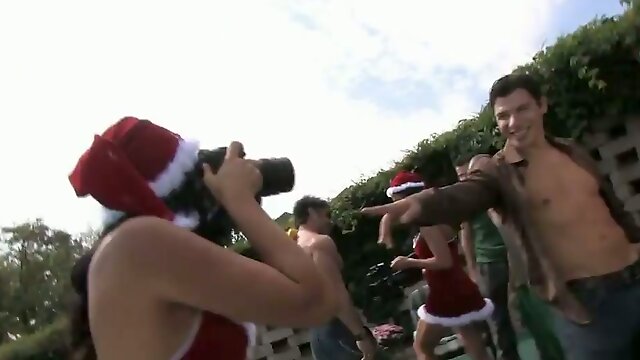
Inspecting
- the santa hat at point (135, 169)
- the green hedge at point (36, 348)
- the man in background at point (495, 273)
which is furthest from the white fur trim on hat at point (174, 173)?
the green hedge at point (36, 348)

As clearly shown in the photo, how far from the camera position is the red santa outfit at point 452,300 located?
526 cm

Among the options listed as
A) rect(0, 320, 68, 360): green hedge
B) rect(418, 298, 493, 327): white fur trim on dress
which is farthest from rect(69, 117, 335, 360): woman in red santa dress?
rect(0, 320, 68, 360): green hedge

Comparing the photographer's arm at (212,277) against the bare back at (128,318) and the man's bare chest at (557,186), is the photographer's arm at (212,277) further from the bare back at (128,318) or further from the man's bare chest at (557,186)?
the man's bare chest at (557,186)

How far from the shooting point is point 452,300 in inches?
209

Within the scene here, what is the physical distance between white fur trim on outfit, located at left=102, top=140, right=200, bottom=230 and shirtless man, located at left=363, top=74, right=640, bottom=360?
900 mm

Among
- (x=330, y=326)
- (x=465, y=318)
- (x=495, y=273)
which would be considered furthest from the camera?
(x=330, y=326)

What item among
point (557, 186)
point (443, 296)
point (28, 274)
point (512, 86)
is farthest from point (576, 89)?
point (28, 274)

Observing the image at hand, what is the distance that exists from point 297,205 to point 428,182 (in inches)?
109

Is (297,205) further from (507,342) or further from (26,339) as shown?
(26,339)

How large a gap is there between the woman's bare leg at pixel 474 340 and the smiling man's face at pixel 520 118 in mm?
2566

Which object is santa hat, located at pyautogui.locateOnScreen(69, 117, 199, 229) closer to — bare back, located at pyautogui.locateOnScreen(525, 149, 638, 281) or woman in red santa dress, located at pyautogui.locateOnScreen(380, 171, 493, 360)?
bare back, located at pyautogui.locateOnScreen(525, 149, 638, 281)

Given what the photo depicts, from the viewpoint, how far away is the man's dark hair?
3.02m

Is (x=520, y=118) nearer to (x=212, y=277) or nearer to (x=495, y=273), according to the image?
(x=212, y=277)

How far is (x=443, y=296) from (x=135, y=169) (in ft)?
12.7
